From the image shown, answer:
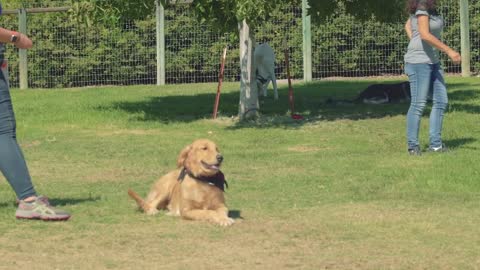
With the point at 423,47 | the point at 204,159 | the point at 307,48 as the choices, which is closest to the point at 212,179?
the point at 204,159

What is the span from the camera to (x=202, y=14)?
1670 centimetres

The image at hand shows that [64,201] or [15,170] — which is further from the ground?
[15,170]

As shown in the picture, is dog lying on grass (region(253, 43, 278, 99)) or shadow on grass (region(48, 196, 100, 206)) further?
dog lying on grass (region(253, 43, 278, 99))

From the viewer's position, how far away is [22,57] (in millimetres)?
25703

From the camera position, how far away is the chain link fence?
25.3m

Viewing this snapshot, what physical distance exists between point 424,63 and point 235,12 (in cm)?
424

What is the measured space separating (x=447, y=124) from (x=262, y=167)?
446 centimetres

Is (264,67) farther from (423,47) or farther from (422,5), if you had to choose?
(422,5)

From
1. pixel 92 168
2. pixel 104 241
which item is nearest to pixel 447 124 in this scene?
pixel 92 168

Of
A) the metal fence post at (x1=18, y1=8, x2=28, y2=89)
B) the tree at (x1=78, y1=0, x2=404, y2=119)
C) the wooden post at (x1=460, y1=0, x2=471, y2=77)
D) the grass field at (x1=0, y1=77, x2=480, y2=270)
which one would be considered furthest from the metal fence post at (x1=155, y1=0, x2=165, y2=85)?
the tree at (x1=78, y1=0, x2=404, y2=119)

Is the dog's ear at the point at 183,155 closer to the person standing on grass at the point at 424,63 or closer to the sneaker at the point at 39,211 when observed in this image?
the sneaker at the point at 39,211

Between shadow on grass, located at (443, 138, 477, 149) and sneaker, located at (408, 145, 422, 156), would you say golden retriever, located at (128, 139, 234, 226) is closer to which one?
sneaker, located at (408, 145, 422, 156)

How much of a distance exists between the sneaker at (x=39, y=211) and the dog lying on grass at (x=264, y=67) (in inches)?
493

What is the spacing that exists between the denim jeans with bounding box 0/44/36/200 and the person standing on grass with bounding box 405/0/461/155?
509 cm
